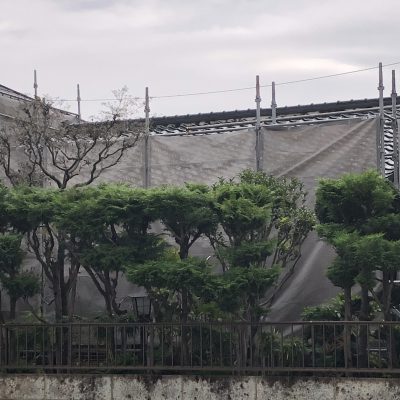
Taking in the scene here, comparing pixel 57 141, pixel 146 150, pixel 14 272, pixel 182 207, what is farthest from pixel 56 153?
pixel 182 207

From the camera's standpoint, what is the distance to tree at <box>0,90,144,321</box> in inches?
627

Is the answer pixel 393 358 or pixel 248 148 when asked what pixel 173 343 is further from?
pixel 248 148

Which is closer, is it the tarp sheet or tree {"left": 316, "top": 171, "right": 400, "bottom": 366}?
tree {"left": 316, "top": 171, "right": 400, "bottom": 366}

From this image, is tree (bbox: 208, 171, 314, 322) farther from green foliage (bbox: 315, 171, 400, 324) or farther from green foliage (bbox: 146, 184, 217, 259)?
green foliage (bbox: 315, 171, 400, 324)

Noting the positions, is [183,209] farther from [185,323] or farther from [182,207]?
[185,323]

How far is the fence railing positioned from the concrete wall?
183 millimetres

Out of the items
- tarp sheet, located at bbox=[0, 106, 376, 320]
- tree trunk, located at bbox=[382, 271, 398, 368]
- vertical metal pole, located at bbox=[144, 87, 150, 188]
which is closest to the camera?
tree trunk, located at bbox=[382, 271, 398, 368]

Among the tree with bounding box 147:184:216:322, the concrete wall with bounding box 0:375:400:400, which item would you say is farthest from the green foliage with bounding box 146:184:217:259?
the concrete wall with bounding box 0:375:400:400

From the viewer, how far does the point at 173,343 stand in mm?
14141

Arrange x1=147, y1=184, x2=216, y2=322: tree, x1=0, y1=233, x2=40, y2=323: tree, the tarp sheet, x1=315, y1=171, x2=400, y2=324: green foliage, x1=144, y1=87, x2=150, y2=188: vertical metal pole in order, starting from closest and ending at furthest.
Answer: x1=315, y1=171, x2=400, y2=324: green foliage, x1=147, y1=184, x2=216, y2=322: tree, x1=0, y1=233, x2=40, y2=323: tree, the tarp sheet, x1=144, y1=87, x2=150, y2=188: vertical metal pole

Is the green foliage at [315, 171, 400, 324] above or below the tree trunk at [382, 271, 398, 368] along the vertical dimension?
above

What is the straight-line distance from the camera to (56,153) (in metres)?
17.6

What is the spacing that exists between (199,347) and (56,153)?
18.4ft

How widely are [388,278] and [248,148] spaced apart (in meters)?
4.72
